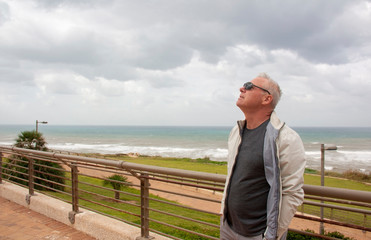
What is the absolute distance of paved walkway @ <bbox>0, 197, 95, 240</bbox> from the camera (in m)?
3.81

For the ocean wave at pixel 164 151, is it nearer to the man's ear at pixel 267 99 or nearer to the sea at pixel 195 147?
the sea at pixel 195 147

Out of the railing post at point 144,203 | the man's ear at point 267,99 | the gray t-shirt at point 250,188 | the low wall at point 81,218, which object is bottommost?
the low wall at point 81,218

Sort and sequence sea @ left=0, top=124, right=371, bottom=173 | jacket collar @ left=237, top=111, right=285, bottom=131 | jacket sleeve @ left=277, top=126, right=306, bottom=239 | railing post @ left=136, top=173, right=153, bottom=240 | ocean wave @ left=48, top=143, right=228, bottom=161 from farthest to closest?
ocean wave @ left=48, top=143, right=228, bottom=161 → sea @ left=0, top=124, right=371, bottom=173 → railing post @ left=136, top=173, right=153, bottom=240 → jacket collar @ left=237, top=111, right=285, bottom=131 → jacket sleeve @ left=277, top=126, right=306, bottom=239

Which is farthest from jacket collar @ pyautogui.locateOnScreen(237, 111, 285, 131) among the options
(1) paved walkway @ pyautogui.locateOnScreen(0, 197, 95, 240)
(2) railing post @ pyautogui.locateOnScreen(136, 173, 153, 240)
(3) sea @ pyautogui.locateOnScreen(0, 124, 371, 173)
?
(3) sea @ pyautogui.locateOnScreen(0, 124, 371, 173)

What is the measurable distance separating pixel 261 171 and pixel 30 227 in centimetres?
370

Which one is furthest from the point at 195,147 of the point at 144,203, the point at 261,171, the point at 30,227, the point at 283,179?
the point at 283,179

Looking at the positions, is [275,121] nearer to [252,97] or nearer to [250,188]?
[252,97]

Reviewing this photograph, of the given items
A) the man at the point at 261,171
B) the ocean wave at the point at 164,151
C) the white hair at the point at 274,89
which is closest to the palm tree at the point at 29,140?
the man at the point at 261,171

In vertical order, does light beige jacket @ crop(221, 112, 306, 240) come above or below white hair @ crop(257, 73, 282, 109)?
below

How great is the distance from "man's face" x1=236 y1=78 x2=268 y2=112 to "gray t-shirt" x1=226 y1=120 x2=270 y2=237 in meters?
0.13

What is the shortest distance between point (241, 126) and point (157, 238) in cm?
187

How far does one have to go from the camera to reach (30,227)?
4.15 meters

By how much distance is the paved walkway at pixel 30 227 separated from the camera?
3.81 meters

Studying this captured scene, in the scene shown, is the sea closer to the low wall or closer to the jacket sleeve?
the low wall
